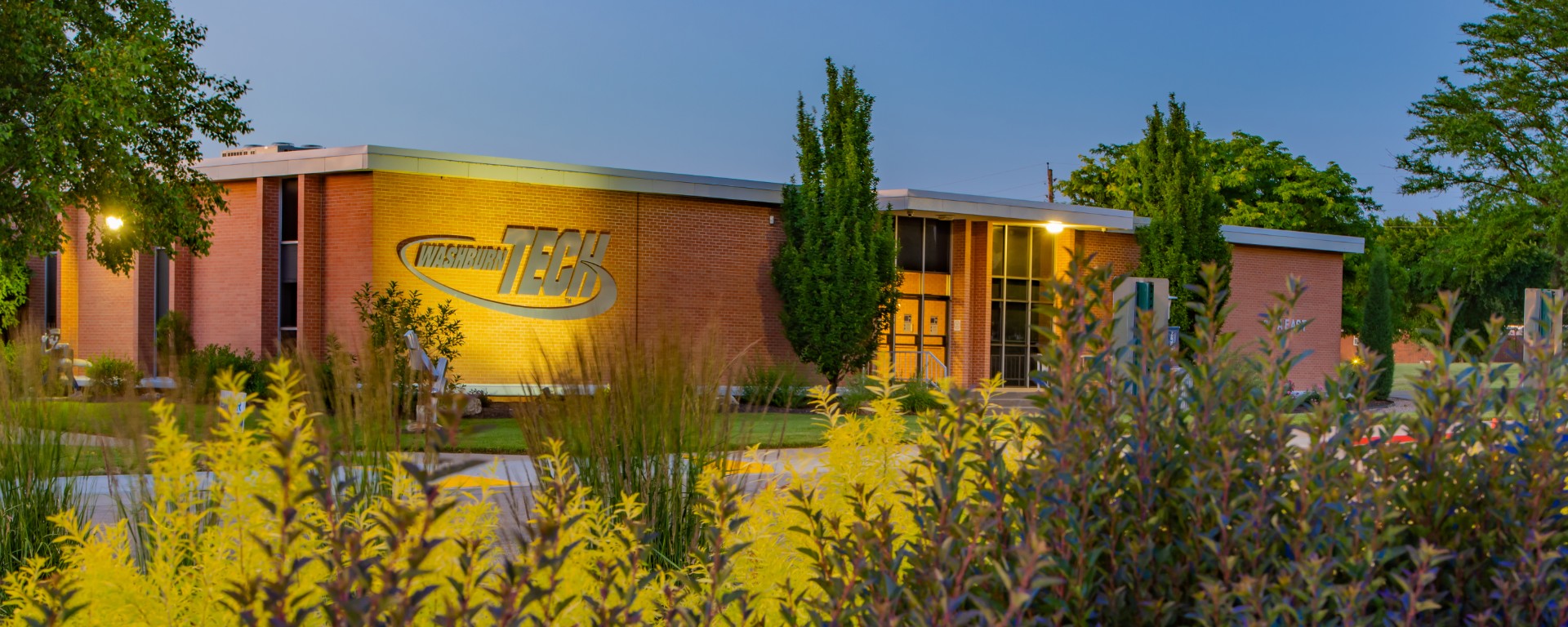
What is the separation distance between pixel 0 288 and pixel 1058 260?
2256 cm

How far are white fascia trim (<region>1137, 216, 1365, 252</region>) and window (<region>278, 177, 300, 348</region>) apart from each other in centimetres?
2122

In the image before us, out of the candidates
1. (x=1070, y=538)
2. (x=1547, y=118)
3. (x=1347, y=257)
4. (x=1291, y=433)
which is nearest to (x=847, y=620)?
(x=1070, y=538)

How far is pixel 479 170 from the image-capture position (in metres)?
22.4

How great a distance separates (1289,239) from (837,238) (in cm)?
1508

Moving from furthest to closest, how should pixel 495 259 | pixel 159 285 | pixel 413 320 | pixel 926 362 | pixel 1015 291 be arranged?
pixel 1015 291, pixel 926 362, pixel 159 285, pixel 495 259, pixel 413 320

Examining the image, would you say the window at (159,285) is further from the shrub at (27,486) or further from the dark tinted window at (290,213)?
the shrub at (27,486)

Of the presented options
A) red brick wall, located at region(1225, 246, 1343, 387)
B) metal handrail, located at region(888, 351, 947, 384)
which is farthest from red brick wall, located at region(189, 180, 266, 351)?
red brick wall, located at region(1225, 246, 1343, 387)

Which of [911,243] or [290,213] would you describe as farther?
[911,243]

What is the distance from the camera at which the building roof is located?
22000mm

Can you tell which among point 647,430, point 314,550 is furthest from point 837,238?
point 314,550

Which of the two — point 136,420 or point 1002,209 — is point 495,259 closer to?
point 1002,209

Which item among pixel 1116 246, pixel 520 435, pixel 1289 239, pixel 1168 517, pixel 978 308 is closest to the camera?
pixel 1168 517

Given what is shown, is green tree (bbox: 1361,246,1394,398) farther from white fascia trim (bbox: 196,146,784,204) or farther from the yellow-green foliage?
the yellow-green foliage

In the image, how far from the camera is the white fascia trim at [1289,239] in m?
31.3
